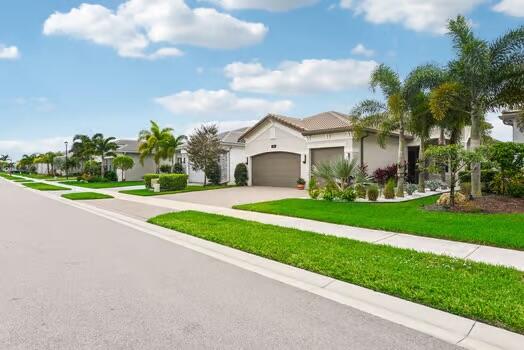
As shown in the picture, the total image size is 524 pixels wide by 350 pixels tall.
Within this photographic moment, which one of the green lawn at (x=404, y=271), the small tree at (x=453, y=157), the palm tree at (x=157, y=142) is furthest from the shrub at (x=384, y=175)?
the palm tree at (x=157, y=142)

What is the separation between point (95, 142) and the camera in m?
40.4

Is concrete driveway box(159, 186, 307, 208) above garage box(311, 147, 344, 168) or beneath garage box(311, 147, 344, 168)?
beneath

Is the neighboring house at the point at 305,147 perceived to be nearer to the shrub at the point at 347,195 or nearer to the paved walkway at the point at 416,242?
the shrub at the point at 347,195

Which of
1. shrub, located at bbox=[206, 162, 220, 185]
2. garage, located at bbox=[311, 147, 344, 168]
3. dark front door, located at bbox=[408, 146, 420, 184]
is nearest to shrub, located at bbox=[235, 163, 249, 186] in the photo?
shrub, located at bbox=[206, 162, 220, 185]

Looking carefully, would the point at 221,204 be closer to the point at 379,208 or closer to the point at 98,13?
the point at 379,208

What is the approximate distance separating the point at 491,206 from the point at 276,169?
50.9 feet

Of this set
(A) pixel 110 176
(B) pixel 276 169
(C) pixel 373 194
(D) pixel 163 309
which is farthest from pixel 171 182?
(D) pixel 163 309

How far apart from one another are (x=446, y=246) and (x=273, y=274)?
400cm

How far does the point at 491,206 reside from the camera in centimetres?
1185

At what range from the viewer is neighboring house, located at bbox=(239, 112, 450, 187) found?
21797 mm

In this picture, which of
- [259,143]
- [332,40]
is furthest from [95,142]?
[332,40]

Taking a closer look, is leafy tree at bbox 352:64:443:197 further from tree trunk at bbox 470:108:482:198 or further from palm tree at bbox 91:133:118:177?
palm tree at bbox 91:133:118:177

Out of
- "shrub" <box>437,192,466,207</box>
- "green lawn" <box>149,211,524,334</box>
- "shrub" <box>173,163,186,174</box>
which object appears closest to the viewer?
"green lawn" <box>149,211,524,334</box>

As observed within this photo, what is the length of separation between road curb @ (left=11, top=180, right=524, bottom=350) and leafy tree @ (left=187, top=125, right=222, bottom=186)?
19.5 m
